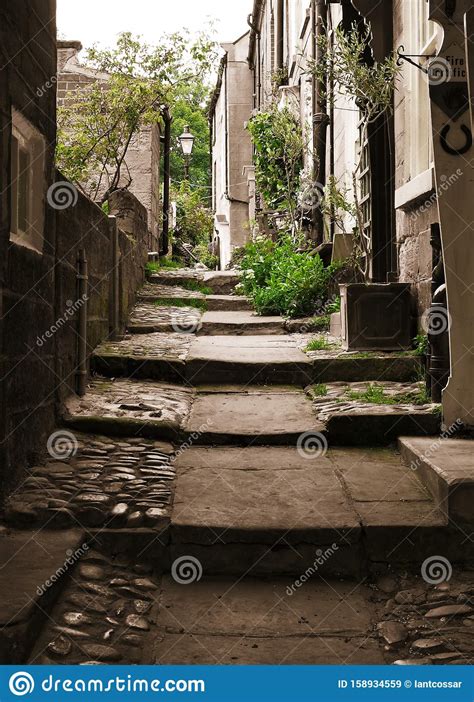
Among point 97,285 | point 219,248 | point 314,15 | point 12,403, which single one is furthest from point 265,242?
point 219,248

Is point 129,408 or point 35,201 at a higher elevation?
point 35,201

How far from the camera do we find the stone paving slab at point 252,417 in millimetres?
4199

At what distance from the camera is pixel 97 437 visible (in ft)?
13.4

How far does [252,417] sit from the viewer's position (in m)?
4.57

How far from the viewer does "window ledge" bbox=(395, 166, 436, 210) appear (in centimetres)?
499

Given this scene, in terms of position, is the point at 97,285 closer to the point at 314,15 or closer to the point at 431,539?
the point at 431,539

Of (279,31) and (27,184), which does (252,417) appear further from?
(279,31)

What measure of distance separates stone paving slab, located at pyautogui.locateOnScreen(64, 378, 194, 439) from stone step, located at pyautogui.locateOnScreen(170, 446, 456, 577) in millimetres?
679

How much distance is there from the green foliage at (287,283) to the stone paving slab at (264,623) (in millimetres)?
5519

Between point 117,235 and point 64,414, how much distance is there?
119 inches

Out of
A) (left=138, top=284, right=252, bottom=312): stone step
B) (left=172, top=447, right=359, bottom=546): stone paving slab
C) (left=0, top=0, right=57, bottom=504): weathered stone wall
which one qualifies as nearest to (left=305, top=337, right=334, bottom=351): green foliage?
(left=172, top=447, right=359, bottom=546): stone paving slab

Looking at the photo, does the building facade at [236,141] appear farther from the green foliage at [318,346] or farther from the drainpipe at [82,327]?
the drainpipe at [82,327]

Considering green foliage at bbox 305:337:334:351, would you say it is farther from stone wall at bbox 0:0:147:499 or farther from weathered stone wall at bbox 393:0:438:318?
stone wall at bbox 0:0:147:499

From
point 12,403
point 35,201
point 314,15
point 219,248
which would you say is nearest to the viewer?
point 12,403
